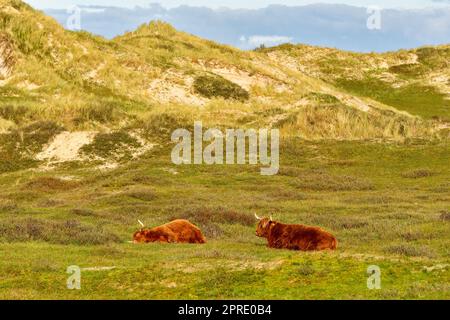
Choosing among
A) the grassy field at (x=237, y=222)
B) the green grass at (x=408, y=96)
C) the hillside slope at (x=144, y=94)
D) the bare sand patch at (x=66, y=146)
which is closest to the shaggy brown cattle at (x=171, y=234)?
the grassy field at (x=237, y=222)

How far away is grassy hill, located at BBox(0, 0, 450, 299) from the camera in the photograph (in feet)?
52.3

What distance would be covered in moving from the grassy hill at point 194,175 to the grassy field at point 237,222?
0.08m

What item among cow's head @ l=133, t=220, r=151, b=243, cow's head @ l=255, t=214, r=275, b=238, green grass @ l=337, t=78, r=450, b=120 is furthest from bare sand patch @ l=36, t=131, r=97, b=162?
green grass @ l=337, t=78, r=450, b=120

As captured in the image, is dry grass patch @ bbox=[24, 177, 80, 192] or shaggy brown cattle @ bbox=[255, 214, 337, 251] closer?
shaggy brown cattle @ bbox=[255, 214, 337, 251]

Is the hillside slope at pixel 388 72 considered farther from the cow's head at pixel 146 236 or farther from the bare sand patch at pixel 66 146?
the cow's head at pixel 146 236

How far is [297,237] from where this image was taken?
2186 centimetres

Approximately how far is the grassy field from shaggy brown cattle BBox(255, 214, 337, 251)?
54 centimetres

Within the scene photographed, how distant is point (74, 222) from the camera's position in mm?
26500

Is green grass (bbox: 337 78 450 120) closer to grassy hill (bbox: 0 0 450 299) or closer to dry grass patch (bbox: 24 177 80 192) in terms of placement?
grassy hill (bbox: 0 0 450 299)

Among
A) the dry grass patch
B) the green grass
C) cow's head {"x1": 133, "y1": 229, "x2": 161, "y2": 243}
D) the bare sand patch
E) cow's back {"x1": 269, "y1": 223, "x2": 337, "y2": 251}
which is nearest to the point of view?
cow's back {"x1": 269, "y1": 223, "x2": 337, "y2": 251}

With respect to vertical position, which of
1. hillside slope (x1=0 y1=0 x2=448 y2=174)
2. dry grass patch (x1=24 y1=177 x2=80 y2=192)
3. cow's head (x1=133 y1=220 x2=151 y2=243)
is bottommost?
cow's head (x1=133 y1=220 x2=151 y2=243)

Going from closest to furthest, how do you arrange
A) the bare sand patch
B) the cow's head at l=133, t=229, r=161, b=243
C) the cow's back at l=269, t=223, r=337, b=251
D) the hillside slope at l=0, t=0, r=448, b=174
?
the cow's back at l=269, t=223, r=337, b=251 → the cow's head at l=133, t=229, r=161, b=243 → the bare sand patch → the hillside slope at l=0, t=0, r=448, b=174

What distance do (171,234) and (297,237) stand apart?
15.2ft

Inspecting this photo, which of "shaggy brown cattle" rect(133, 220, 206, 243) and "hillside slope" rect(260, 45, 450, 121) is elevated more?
"hillside slope" rect(260, 45, 450, 121)
